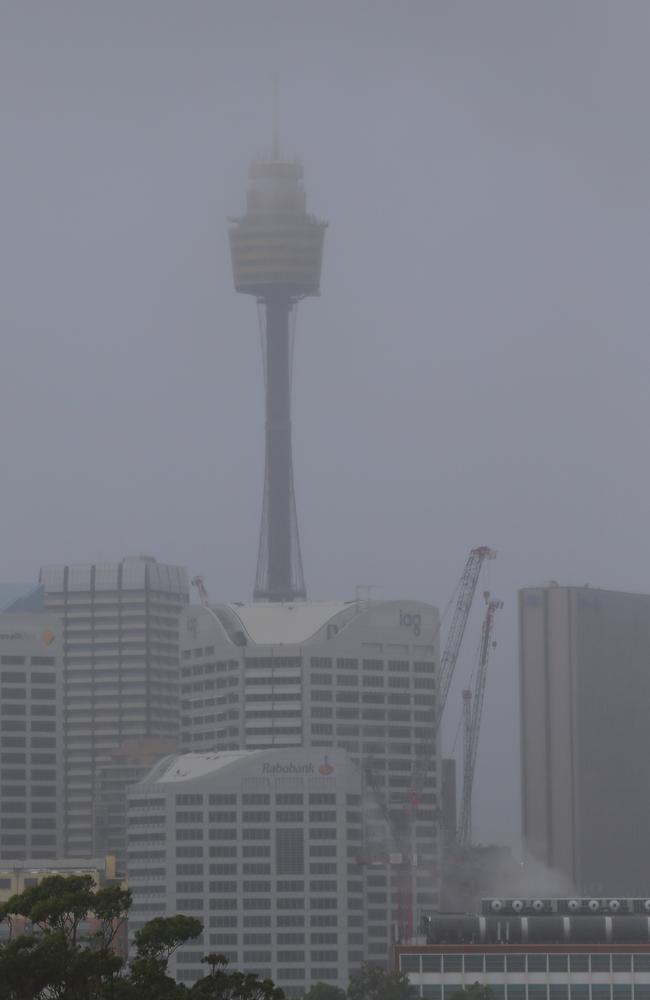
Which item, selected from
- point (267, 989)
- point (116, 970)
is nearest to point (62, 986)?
point (116, 970)

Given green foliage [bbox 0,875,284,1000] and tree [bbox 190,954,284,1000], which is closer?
green foliage [bbox 0,875,284,1000]

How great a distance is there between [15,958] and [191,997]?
1060 cm

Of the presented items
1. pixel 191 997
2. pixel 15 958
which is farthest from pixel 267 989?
pixel 15 958

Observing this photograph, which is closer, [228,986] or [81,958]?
[81,958]

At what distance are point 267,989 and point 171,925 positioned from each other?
894 cm

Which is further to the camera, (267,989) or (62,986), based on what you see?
(267,989)

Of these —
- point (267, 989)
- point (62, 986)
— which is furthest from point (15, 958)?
point (267, 989)

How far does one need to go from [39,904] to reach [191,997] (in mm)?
9156

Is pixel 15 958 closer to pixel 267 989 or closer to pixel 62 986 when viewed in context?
pixel 62 986

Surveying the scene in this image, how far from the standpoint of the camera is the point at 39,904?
478 ft

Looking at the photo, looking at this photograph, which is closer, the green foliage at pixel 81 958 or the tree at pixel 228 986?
the green foliage at pixel 81 958

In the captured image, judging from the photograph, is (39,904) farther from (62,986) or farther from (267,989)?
(267,989)

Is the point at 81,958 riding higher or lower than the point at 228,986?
higher

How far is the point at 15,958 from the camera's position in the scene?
139875 millimetres
